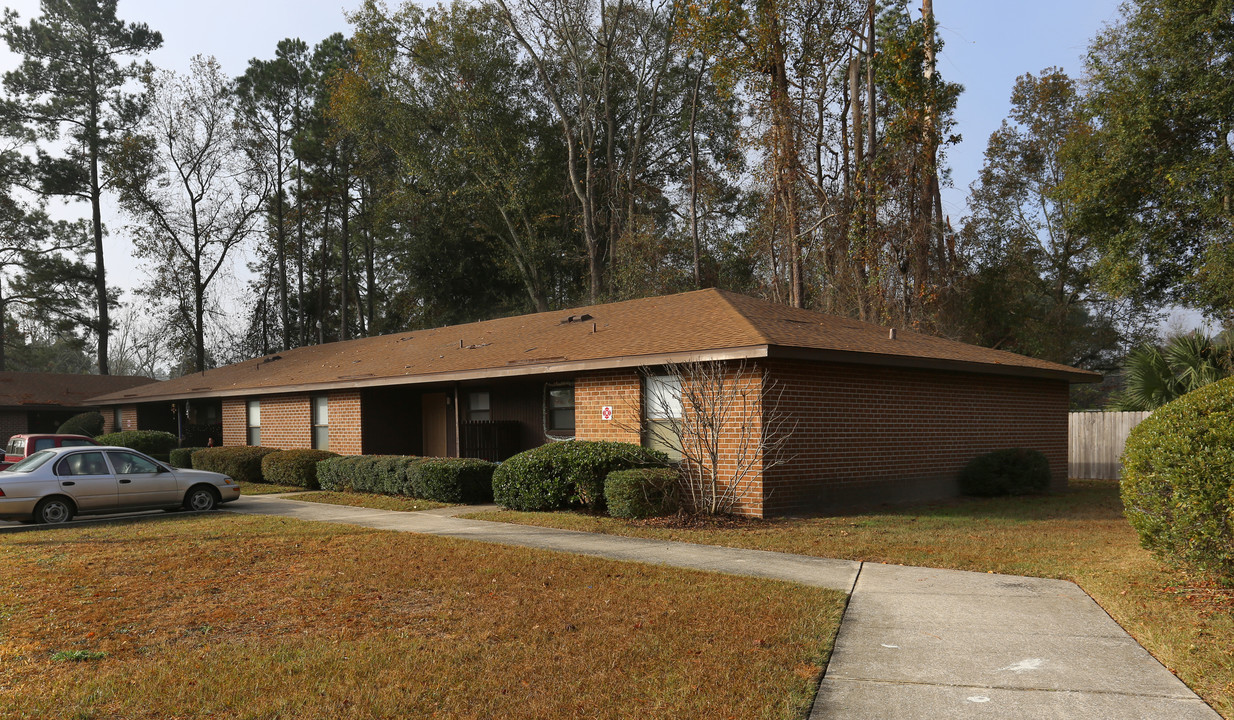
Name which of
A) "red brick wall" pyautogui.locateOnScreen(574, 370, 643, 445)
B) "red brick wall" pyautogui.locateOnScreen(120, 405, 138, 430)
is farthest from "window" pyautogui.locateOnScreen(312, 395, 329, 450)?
"red brick wall" pyautogui.locateOnScreen(120, 405, 138, 430)

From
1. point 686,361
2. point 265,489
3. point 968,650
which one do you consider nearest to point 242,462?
point 265,489

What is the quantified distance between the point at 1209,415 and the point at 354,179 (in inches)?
1800

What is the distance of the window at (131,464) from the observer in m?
15.1

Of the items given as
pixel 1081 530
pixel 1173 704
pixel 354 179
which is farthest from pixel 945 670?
pixel 354 179

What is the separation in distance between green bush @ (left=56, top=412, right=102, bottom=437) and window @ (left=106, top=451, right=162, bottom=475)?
22.5 metres

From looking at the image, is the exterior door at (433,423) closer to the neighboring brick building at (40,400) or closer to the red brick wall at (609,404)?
the red brick wall at (609,404)

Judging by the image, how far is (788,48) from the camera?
28969 millimetres

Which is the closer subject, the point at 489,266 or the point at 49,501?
the point at 49,501

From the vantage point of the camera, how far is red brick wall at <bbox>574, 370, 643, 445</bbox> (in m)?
15.3

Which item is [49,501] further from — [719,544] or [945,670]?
[945,670]

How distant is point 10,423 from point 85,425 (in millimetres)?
5511

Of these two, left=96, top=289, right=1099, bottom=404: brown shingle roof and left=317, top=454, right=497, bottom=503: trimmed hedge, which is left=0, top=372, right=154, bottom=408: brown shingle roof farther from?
left=317, top=454, right=497, bottom=503: trimmed hedge

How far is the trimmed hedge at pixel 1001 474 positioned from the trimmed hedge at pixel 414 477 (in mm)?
9585

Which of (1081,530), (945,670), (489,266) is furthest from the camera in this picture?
(489,266)
